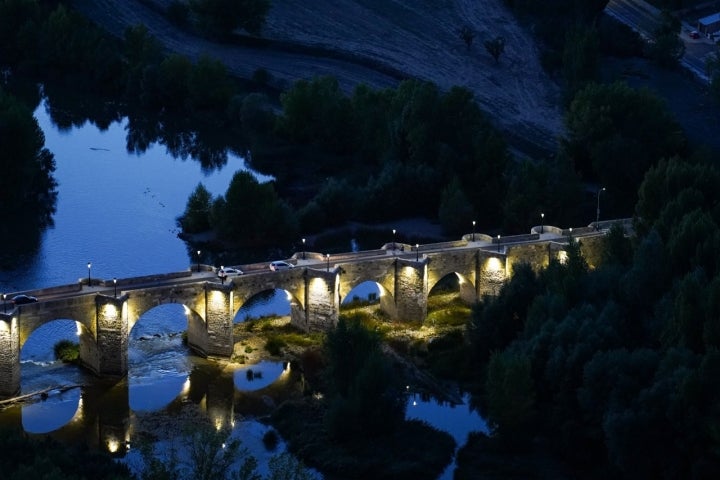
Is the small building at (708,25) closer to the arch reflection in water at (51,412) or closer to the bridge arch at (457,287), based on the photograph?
the bridge arch at (457,287)

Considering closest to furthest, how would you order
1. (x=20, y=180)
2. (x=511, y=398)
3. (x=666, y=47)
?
(x=511, y=398) → (x=20, y=180) → (x=666, y=47)

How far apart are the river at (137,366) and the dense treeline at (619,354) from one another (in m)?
2.66

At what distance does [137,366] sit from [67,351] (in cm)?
251

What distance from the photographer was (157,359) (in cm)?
5544

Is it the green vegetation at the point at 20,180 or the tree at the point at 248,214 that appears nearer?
the tree at the point at 248,214

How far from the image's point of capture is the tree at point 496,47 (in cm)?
9925

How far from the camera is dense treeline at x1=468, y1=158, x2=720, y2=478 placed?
46000mm

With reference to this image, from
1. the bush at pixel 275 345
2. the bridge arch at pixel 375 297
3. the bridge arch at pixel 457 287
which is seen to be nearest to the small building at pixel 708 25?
the bridge arch at pixel 457 287

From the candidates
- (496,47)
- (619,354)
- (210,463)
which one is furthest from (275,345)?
(496,47)

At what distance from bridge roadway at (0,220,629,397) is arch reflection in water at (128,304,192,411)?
2.49 feet

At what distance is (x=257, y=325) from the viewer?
58406mm

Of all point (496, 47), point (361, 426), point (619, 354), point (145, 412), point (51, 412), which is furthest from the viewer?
point (496, 47)

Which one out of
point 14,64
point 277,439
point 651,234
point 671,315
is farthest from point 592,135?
point 14,64

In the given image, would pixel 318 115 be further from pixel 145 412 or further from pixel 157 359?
pixel 145 412
